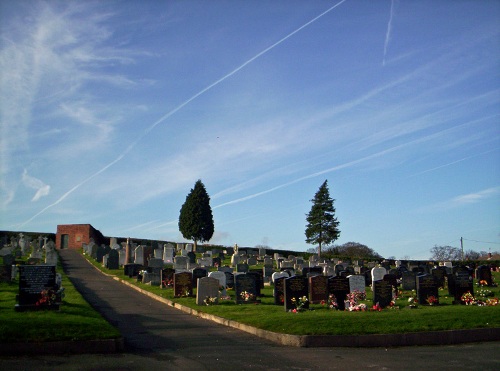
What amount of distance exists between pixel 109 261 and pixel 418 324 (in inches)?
968

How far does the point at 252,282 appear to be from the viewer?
19.6 metres

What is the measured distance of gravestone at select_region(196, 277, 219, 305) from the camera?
1863 centimetres

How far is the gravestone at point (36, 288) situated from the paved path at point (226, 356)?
195 centimetres

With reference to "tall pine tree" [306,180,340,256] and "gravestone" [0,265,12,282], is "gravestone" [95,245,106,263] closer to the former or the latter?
"gravestone" [0,265,12,282]

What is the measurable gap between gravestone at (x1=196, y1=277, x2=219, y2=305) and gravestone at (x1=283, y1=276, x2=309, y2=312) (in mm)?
2981

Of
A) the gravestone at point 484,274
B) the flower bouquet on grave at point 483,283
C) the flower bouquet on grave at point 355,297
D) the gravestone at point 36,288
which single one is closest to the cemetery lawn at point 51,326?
the gravestone at point 36,288

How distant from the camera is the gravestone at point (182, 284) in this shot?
68.2 ft

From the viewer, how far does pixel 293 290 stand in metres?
17.2

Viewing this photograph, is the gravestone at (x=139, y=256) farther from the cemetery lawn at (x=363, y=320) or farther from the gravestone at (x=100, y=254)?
the cemetery lawn at (x=363, y=320)

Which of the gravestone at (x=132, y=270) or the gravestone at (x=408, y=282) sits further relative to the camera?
the gravestone at (x=132, y=270)

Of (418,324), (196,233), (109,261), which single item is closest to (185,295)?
(418,324)

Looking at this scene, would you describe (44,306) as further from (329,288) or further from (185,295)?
(329,288)

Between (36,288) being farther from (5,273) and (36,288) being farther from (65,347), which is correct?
(5,273)

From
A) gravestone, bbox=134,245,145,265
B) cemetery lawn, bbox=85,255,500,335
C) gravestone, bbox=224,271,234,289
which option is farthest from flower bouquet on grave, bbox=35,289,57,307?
gravestone, bbox=134,245,145,265
